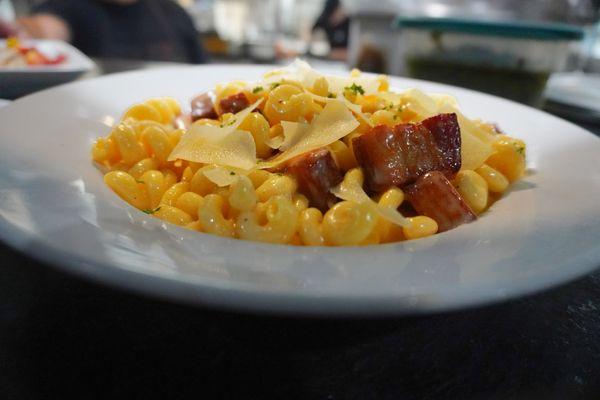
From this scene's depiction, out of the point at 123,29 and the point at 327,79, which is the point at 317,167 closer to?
the point at 327,79

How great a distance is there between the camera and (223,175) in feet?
3.18

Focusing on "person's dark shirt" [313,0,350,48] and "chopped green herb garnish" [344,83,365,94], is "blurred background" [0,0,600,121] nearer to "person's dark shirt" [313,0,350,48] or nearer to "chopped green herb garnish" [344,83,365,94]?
"person's dark shirt" [313,0,350,48]

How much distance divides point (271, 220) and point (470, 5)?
511 cm

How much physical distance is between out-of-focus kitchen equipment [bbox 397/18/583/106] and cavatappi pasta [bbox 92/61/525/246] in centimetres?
113

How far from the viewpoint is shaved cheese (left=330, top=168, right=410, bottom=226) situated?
85 cm

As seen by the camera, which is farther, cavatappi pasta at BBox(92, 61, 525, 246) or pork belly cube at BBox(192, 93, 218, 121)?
pork belly cube at BBox(192, 93, 218, 121)

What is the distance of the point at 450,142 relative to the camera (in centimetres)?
105

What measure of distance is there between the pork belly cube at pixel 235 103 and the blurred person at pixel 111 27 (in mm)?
3053

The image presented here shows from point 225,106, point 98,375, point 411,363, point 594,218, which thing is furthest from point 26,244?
point 594,218

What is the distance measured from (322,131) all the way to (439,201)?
29 centimetres

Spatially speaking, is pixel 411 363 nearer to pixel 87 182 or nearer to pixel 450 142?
pixel 450 142

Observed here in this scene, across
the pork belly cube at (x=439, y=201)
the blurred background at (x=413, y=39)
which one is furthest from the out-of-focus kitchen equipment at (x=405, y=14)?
the pork belly cube at (x=439, y=201)

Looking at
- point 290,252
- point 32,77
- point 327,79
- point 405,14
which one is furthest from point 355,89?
point 405,14

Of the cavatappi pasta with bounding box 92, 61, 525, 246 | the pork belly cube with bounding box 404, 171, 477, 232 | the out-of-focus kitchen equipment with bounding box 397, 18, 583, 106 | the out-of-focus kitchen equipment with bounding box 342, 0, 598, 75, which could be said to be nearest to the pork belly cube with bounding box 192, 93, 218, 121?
the cavatappi pasta with bounding box 92, 61, 525, 246
